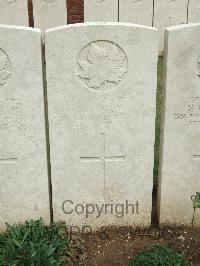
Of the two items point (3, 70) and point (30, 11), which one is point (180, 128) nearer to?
point (3, 70)

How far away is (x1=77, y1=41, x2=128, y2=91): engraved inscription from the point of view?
3496mm

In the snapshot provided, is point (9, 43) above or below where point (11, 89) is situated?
above

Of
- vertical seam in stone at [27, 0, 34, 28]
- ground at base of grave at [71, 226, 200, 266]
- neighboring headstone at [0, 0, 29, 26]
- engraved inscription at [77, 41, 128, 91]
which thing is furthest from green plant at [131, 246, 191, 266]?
vertical seam in stone at [27, 0, 34, 28]

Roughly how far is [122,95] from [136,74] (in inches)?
8.2

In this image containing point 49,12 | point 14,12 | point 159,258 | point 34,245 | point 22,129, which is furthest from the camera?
point 49,12

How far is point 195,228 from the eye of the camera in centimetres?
418

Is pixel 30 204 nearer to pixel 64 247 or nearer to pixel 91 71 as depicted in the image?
pixel 64 247

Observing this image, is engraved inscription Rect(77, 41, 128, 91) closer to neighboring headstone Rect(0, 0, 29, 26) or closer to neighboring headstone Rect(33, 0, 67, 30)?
neighboring headstone Rect(0, 0, 29, 26)

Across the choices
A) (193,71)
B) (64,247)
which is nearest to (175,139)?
(193,71)

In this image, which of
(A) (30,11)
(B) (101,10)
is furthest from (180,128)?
(A) (30,11)

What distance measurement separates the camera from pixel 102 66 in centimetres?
355

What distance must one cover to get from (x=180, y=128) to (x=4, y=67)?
1.55 m

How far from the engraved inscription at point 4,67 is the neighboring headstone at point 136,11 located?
19.0 feet

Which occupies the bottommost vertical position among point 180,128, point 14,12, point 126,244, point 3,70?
point 126,244
